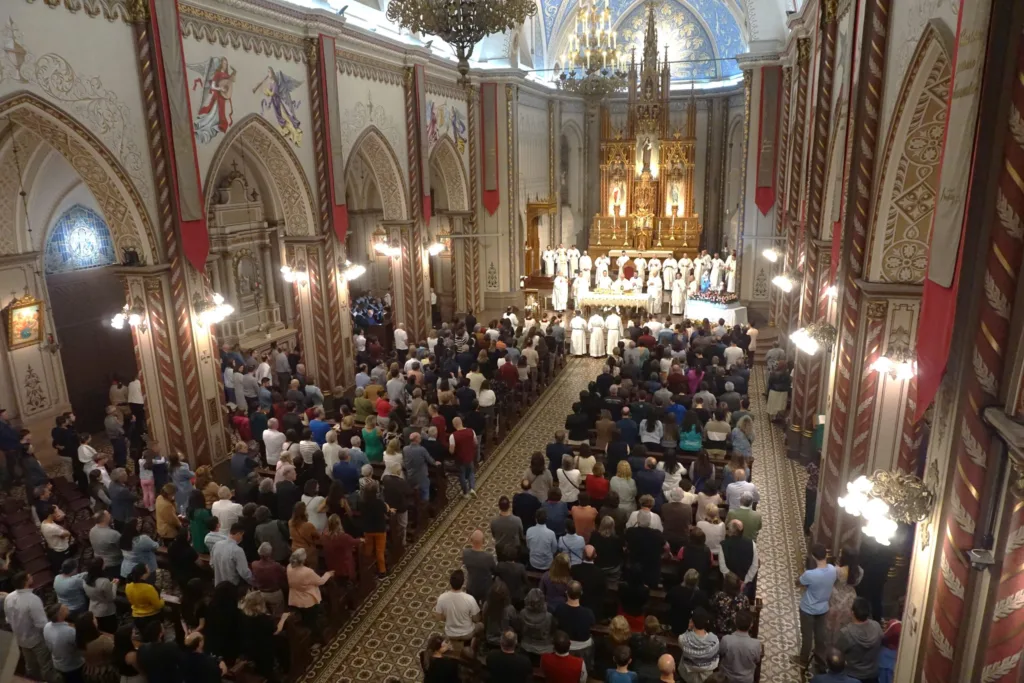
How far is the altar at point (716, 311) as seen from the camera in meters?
19.2

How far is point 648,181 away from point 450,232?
911 centimetres

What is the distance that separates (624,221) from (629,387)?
55.6 ft

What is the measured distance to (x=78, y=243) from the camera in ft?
47.1

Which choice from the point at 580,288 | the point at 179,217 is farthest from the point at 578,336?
the point at 179,217

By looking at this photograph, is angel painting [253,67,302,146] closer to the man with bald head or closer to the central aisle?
the central aisle

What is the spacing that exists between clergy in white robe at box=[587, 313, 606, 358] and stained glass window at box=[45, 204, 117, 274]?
35.8 ft

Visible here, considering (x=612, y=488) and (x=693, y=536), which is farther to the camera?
(x=612, y=488)

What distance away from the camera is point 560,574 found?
21.6 ft

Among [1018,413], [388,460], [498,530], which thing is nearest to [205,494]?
[388,460]

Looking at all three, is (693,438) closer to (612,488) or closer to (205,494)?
(612,488)

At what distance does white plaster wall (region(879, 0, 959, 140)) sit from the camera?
5.41 m

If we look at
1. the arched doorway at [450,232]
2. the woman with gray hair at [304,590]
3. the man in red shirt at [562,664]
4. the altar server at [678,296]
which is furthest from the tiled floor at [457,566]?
the arched doorway at [450,232]

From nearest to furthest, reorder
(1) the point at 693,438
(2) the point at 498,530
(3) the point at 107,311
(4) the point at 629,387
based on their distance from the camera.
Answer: (2) the point at 498,530 → (1) the point at 693,438 → (4) the point at 629,387 → (3) the point at 107,311

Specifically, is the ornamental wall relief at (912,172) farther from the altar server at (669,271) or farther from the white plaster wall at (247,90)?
the altar server at (669,271)
